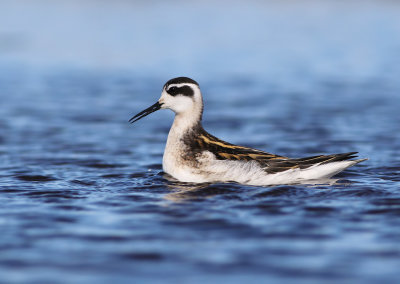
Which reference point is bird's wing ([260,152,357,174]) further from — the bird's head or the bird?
the bird's head

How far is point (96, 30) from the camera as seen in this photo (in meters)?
30.7

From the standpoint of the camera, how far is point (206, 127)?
16844 mm

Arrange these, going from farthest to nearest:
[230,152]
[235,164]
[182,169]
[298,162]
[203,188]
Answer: [182,169] < [230,152] < [298,162] < [235,164] < [203,188]

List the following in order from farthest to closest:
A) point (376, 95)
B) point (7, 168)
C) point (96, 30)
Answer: point (96, 30)
point (376, 95)
point (7, 168)

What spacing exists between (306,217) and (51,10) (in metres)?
30.0

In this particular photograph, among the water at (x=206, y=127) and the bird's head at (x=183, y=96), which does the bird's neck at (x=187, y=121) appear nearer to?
the bird's head at (x=183, y=96)

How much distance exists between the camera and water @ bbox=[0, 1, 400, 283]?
697 cm

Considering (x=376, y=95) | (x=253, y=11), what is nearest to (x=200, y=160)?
(x=376, y=95)

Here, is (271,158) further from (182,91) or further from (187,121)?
(182,91)

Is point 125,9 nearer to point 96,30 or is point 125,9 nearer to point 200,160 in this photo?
Answer: point 96,30

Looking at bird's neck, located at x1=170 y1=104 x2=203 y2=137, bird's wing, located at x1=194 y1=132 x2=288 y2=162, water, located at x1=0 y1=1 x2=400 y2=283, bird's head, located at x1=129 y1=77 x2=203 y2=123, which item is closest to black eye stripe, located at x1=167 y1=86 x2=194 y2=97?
bird's head, located at x1=129 y1=77 x2=203 y2=123

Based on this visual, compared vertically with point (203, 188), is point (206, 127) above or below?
above

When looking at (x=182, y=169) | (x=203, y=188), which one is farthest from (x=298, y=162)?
(x=182, y=169)

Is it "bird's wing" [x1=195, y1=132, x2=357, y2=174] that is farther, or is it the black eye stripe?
the black eye stripe
